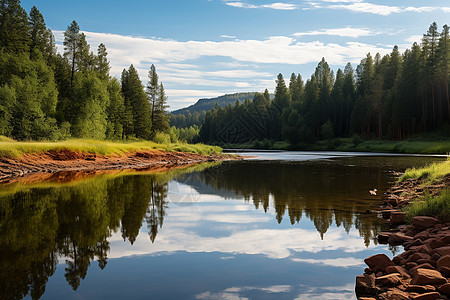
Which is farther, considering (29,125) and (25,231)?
(29,125)

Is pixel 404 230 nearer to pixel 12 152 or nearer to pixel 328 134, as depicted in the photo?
pixel 12 152

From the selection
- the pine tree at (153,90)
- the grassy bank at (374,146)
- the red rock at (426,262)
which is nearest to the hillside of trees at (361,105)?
the grassy bank at (374,146)

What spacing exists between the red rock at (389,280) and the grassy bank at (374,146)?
56913 mm

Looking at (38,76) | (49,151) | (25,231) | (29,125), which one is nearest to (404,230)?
(25,231)

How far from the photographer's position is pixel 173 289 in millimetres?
6277

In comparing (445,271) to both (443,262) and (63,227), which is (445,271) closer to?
(443,262)

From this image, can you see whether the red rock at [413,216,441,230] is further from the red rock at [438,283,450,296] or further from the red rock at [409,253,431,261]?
the red rock at [438,283,450,296]

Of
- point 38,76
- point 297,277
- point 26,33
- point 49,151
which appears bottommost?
point 297,277

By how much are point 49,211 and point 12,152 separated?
18.7m

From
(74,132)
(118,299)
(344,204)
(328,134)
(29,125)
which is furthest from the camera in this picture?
(328,134)

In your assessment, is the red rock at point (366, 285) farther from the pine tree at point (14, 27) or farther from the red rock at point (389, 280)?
the pine tree at point (14, 27)

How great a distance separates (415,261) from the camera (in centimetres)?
699

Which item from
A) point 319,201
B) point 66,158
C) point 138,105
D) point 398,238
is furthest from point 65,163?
point 138,105

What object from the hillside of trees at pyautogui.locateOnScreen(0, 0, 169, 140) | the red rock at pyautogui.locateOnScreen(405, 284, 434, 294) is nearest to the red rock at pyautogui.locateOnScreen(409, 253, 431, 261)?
the red rock at pyautogui.locateOnScreen(405, 284, 434, 294)
